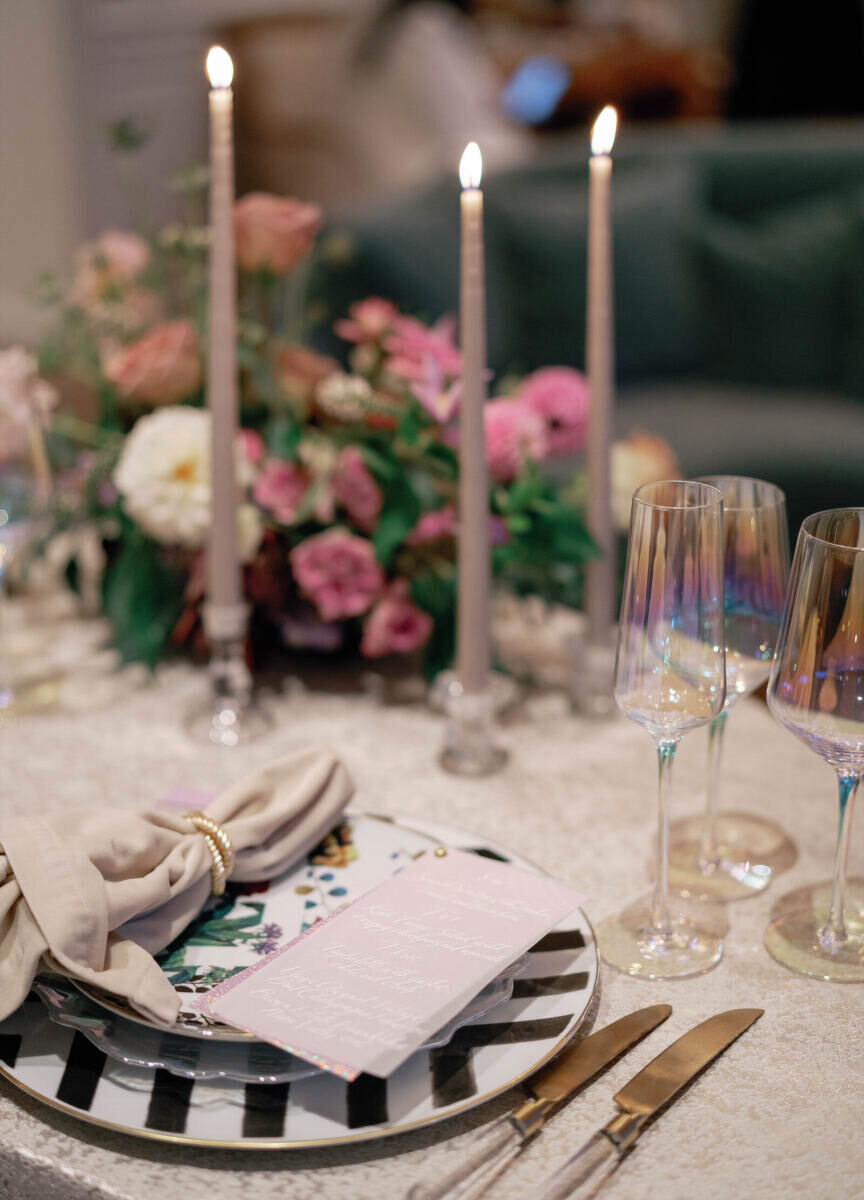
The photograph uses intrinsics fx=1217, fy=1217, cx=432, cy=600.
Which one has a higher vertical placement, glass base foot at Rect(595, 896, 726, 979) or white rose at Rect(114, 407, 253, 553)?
white rose at Rect(114, 407, 253, 553)

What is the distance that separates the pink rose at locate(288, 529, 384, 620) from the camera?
3.48 feet

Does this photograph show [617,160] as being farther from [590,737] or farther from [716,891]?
[716,891]

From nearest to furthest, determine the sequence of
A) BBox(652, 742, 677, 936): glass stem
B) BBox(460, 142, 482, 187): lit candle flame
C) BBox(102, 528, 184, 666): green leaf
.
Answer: BBox(652, 742, 677, 936): glass stem, BBox(460, 142, 482, 187): lit candle flame, BBox(102, 528, 184, 666): green leaf

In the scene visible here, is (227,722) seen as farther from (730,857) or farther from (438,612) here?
(730,857)

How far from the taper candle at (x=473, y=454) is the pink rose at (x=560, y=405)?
0.26 metres

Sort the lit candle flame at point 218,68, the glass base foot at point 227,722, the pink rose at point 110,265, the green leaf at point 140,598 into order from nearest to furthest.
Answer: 1. the lit candle flame at point 218,68
2. the glass base foot at point 227,722
3. the green leaf at point 140,598
4. the pink rose at point 110,265

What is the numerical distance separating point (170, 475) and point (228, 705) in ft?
0.68

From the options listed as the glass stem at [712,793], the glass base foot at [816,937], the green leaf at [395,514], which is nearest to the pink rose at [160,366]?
the green leaf at [395,514]

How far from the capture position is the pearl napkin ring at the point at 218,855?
72cm

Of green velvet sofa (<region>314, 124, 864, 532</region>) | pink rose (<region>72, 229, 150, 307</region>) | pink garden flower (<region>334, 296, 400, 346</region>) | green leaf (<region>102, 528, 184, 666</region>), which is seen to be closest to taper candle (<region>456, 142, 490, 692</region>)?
pink garden flower (<region>334, 296, 400, 346</region>)

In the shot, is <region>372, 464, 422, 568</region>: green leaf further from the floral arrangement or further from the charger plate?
the charger plate

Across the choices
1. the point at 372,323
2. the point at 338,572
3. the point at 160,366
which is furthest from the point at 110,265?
the point at 338,572

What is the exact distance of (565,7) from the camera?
13.4 ft

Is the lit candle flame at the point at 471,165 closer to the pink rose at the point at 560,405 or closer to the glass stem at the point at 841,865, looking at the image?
the pink rose at the point at 560,405
